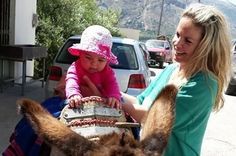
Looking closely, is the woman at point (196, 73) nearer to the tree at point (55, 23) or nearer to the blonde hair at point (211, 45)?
the blonde hair at point (211, 45)

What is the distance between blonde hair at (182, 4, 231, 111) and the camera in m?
2.21

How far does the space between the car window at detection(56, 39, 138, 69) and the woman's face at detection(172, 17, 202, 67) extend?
5710mm

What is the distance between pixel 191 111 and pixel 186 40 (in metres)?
0.38

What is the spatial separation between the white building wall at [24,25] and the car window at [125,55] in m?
4.51

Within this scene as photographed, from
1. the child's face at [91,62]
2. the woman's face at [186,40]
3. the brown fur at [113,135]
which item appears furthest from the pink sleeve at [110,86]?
the brown fur at [113,135]

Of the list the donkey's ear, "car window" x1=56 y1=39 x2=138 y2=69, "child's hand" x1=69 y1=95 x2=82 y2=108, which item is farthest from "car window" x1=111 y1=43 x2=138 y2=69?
the donkey's ear

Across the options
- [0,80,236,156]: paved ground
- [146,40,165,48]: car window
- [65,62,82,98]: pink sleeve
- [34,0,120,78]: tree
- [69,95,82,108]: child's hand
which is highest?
[65,62,82,98]: pink sleeve

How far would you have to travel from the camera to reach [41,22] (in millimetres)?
15742

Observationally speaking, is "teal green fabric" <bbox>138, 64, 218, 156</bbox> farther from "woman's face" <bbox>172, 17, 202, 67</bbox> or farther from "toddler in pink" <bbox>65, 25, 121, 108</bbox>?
"toddler in pink" <bbox>65, 25, 121, 108</bbox>

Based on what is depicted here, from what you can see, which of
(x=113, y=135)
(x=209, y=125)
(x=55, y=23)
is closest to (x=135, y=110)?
(x=113, y=135)

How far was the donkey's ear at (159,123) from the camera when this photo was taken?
1.61 m

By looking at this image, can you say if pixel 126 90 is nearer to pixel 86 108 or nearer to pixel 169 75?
pixel 169 75

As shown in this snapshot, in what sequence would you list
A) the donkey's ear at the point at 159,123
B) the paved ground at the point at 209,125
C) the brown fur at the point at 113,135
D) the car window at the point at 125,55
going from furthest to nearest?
the car window at the point at 125,55, the paved ground at the point at 209,125, the donkey's ear at the point at 159,123, the brown fur at the point at 113,135

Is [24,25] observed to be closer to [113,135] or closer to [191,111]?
[191,111]
